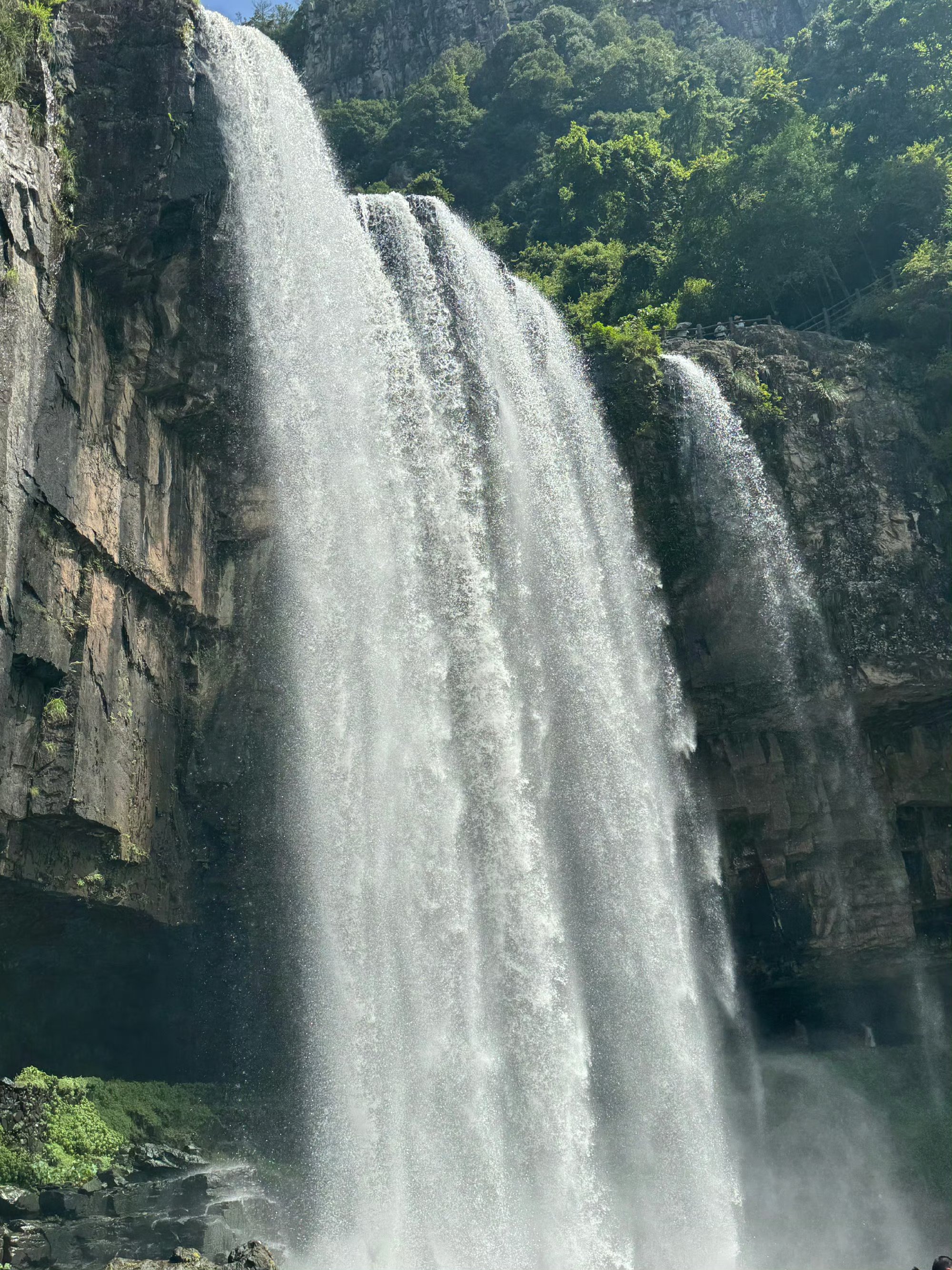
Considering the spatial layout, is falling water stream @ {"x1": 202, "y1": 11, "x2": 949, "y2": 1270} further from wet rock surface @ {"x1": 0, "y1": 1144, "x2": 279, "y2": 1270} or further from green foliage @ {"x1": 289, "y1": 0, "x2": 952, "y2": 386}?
green foliage @ {"x1": 289, "y1": 0, "x2": 952, "y2": 386}

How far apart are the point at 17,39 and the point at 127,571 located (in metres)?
9.63

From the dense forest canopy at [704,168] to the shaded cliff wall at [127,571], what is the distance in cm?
1050

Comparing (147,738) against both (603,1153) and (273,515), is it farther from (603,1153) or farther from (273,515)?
(603,1153)

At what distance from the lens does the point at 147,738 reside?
21781mm

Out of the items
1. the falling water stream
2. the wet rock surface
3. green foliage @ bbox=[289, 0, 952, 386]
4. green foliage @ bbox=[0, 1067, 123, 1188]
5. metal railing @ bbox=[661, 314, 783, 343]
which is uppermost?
green foliage @ bbox=[289, 0, 952, 386]

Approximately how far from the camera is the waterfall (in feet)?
63.9

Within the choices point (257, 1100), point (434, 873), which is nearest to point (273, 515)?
point (434, 873)

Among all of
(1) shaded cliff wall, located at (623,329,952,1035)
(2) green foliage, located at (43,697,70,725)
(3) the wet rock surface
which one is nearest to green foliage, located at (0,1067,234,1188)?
(3) the wet rock surface

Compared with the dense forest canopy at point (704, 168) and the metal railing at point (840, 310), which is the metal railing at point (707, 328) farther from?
the metal railing at point (840, 310)

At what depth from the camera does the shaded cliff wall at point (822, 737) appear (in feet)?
87.1

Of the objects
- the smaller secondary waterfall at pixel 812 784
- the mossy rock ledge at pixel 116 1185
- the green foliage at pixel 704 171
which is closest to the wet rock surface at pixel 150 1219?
the mossy rock ledge at pixel 116 1185

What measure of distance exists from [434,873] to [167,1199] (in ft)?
22.3

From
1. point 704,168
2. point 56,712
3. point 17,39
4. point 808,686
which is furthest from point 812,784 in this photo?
point 17,39

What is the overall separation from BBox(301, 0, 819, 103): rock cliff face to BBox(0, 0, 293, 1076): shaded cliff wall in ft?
117
